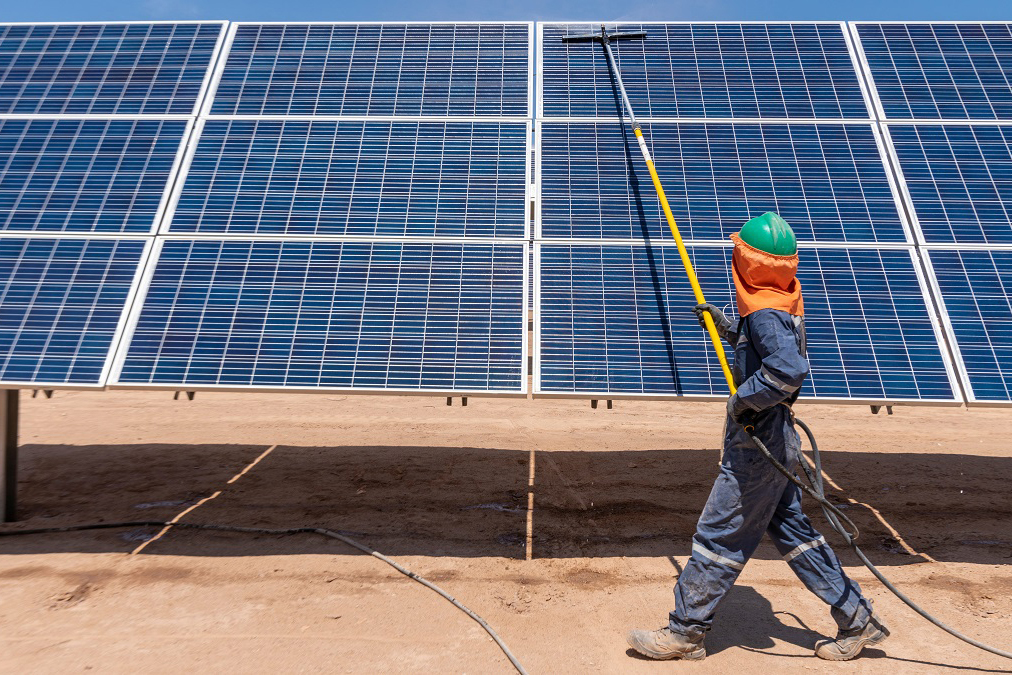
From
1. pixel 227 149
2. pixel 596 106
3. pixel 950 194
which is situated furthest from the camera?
pixel 596 106

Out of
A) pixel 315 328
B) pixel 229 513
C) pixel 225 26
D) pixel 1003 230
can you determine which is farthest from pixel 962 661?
pixel 225 26

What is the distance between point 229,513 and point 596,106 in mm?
5906

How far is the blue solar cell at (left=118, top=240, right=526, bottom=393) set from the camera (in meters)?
5.42

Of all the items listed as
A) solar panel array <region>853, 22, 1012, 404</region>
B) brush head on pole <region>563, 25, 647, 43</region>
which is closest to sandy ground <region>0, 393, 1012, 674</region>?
solar panel array <region>853, 22, 1012, 404</region>

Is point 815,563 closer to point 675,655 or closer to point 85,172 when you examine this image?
point 675,655

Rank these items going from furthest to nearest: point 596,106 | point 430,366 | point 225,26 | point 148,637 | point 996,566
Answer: point 225,26 < point 596,106 < point 996,566 < point 430,366 < point 148,637

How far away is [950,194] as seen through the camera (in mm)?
6457

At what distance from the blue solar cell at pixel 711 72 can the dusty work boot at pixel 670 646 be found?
516 cm

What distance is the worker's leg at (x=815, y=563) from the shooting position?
14.0 ft

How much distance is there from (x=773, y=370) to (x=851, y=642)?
1919 mm

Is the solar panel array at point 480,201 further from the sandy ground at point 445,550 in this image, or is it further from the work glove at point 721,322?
the sandy ground at point 445,550

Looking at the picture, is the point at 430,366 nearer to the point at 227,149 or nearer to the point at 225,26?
the point at 227,149

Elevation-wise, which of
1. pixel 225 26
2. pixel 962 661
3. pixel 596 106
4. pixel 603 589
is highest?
pixel 225 26

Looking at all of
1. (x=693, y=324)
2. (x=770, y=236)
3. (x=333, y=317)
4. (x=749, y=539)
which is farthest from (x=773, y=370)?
(x=333, y=317)
